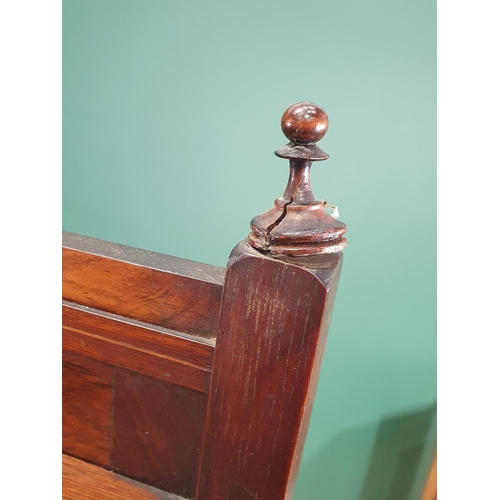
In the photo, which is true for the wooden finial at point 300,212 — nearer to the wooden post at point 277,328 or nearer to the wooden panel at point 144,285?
the wooden post at point 277,328

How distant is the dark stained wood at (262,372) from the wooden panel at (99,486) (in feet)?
0.35

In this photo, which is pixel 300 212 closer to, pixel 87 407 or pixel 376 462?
pixel 87 407

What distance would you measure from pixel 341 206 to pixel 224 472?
101cm

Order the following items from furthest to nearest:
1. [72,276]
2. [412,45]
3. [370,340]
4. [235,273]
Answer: [370,340]
[412,45]
[72,276]
[235,273]

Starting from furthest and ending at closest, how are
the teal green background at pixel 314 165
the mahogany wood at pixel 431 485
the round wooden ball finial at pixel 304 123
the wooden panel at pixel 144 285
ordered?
the mahogany wood at pixel 431 485 → the teal green background at pixel 314 165 → the wooden panel at pixel 144 285 → the round wooden ball finial at pixel 304 123

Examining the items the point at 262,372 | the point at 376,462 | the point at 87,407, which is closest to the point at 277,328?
the point at 262,372

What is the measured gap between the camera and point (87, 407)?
579 mm

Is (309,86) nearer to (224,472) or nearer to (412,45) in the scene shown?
(412,45)

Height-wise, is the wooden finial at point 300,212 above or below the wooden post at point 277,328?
above

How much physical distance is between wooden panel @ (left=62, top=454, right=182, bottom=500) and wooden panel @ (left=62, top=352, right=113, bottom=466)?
0.05 feet

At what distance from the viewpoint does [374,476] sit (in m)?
1.57

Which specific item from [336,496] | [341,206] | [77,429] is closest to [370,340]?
[341,206]

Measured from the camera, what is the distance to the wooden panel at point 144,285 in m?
0.49

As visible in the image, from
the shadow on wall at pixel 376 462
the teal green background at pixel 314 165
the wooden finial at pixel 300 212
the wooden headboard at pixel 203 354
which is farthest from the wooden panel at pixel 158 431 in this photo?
the shadow on wall at pixel 376 462
